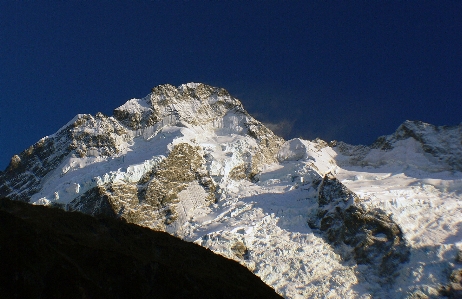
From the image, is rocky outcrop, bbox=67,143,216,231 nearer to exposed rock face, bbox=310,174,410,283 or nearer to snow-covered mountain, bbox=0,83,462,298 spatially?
snow-covered mountain, bbox=0,83,462,298

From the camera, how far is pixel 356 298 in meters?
69.9

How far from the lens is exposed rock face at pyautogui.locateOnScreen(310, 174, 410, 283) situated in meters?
76.8

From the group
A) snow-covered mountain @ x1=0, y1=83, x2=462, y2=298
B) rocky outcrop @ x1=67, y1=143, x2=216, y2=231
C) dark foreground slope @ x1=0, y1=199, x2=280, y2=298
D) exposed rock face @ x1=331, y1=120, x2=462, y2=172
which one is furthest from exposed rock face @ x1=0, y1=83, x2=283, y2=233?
dark foreground slope @ x1=0, y1=199, x2=280, y2=298

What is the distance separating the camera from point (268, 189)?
331 feet

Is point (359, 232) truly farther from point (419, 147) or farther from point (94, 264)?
point (94, 264)

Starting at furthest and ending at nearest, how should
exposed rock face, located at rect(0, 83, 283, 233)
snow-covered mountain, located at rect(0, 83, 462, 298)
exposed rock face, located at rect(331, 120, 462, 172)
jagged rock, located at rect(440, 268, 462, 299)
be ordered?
exposed rock face, located at rect(331, 120, 462, 172)
exposed rock face, located at rect(0, 83, 283, 233)
snow-covered mountain, located at rect(0, 83, 462, 298)
jagged rock, located at rect(440, 268, 462, 299)

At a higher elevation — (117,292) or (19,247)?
(19,247)

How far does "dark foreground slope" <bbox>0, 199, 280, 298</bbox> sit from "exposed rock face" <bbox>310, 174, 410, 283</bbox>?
43834 mm

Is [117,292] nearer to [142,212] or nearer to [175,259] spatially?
[175,259]

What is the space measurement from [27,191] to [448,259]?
81983 mm

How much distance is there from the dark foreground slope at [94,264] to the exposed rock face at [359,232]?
43.8 metres

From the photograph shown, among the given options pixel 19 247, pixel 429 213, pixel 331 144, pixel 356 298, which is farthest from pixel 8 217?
pixel 331 144

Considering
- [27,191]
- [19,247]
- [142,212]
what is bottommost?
[19,247]

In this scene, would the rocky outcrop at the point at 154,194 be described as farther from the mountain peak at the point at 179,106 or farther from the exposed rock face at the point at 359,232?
the exposed rock face at the point at 359,232
